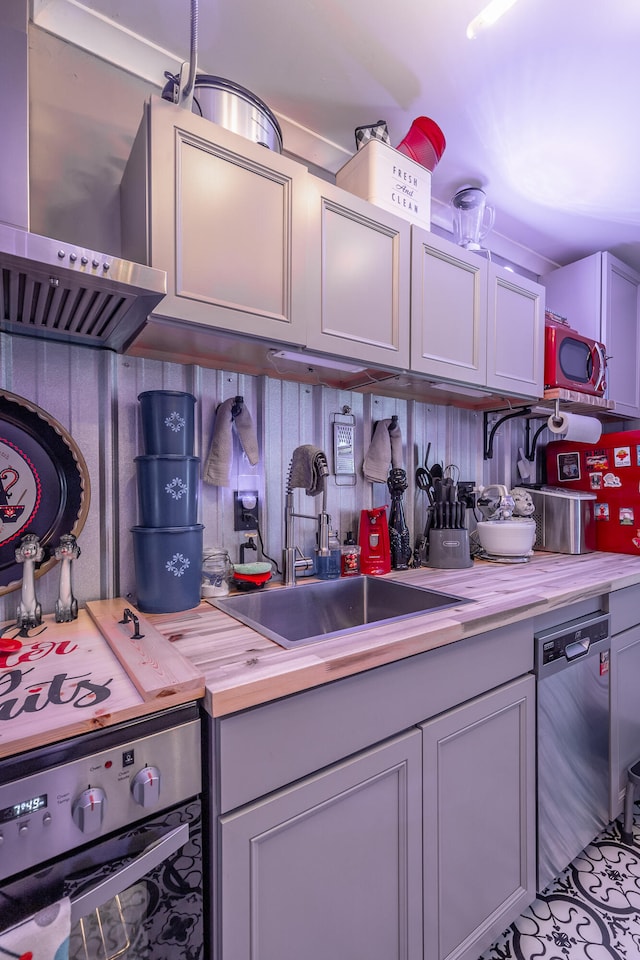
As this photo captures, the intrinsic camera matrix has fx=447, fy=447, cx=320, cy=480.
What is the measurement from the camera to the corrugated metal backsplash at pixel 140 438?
119 cm

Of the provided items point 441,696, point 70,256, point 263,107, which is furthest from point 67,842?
point 263,107

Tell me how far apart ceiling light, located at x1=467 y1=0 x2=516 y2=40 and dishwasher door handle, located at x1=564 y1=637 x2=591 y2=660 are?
6.02 feet

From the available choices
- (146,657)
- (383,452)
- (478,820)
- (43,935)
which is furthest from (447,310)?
(43,935)

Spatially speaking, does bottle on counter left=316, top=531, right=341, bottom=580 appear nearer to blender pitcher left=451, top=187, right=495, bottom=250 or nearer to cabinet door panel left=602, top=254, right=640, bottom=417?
blender pitcher left=451, top=187, right=495, bottom=250

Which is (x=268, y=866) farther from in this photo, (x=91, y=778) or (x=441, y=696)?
(x=441, y=696)

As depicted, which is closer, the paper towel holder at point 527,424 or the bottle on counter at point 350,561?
the bottle on counter at point 350,561

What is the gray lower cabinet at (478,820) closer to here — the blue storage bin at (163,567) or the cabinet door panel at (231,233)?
the blue storage bin at (163,567)

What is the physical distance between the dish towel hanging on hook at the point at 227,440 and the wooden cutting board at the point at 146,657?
1.53ft

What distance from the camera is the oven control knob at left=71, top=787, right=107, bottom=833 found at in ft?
2.03

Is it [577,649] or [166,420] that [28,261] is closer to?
[166,420]

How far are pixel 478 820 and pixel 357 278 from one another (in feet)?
5.06

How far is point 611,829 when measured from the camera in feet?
5.52

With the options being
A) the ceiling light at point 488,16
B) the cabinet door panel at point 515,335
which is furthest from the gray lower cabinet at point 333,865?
the ceiling light at point 488,16

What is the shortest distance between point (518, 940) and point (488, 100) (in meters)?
2.64
